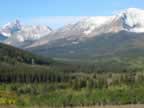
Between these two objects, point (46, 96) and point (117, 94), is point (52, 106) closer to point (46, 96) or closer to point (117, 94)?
point (46, 96)

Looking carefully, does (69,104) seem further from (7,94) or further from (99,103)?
(7,94)

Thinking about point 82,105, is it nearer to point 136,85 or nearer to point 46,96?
point 46,96

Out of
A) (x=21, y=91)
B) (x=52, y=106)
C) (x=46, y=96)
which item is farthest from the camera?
(x=21, y=91)

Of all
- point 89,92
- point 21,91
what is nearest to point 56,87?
point 21,91

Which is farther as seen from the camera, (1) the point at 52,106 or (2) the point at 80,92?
(2) the point at 80,92

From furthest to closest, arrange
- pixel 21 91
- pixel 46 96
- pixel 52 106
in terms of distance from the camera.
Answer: pixel 21 91 → pixel 46 96 → pixel 52 106

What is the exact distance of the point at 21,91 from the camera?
586 feet

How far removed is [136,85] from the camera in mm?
180125

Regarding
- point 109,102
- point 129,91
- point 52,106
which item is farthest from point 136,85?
point 52,106

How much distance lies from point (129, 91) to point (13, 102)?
36064mm

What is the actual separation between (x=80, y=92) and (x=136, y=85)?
24.9 m

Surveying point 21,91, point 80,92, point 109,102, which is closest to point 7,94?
point 21,91

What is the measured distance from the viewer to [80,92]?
540 ft

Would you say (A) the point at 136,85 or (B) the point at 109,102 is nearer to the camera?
(B) the point at 109,102
